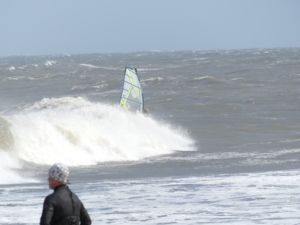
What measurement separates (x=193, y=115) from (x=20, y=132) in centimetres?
Result: 1155

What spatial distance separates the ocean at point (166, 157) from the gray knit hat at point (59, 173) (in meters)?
4.77

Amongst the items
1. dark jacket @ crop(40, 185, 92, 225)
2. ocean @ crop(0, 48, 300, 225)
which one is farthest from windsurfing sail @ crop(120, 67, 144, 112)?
dark jacket @ crop(40, 185, 92, 225)

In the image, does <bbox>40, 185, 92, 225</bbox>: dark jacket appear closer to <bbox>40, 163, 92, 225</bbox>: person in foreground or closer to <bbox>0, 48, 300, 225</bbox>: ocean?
<bbox>40, 163, 92, 225</bbox>: person in foreground

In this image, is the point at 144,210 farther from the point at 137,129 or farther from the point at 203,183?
the point at 137,129

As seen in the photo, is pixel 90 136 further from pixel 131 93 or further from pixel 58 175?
pixel 58 175

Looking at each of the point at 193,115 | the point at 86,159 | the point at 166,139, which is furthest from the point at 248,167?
the point at 193,115

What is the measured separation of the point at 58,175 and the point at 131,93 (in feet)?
73.4

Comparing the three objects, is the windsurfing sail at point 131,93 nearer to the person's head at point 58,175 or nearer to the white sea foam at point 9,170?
the white sea foam at point 9,170

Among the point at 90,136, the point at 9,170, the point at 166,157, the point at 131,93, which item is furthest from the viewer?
the point at 131,93

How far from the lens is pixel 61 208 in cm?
575

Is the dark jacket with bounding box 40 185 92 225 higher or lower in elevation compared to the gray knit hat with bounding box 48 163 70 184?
lower

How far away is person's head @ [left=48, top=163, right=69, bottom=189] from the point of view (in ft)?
18.6

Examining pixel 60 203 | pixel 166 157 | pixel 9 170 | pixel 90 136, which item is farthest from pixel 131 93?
pixel 60 203

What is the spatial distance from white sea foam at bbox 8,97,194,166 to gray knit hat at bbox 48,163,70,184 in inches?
524
